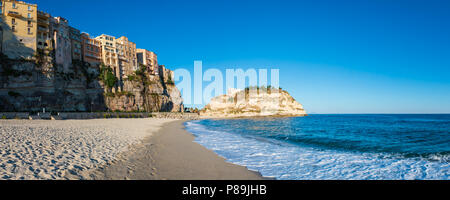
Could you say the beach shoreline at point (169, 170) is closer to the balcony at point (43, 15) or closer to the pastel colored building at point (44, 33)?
the pastel colored building at point (44, 33)

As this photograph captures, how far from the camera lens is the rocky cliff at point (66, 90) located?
146 ft

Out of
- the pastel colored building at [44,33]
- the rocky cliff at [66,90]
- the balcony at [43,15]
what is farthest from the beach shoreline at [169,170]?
the balcony at [43,15]

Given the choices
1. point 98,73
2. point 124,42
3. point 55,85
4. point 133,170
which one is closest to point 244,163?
point 133,170

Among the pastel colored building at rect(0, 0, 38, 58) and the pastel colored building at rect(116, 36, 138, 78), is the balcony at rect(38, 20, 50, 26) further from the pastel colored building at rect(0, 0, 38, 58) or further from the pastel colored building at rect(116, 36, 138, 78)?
the pastel colored building at rect(116, 36, 138, 78)

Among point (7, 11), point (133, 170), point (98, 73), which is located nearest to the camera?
point (133, 170)

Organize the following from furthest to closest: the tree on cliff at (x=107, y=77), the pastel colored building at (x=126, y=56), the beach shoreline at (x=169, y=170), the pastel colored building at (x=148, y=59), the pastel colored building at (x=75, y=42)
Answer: the pastel colored building at (x=148, y=59)
the pastel colored building at (x=126, y=56)
the tree on cliff at (x=107, y=77)
the pastel colored building at (x=75, y=42)
the beach shoreline at (x=169, y=170)

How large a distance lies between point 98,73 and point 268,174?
79192mm

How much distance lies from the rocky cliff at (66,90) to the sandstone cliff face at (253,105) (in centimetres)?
3054

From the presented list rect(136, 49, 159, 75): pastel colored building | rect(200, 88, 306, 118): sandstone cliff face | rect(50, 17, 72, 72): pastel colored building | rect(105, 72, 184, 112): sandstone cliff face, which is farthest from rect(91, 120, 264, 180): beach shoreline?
rect(136, 49, 159, 75): pastel colored building

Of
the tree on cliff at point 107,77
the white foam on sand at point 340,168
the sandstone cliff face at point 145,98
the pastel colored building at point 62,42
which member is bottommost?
the white foam on sand at point 340,168

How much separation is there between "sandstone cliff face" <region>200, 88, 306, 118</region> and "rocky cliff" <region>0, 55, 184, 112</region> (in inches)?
1202

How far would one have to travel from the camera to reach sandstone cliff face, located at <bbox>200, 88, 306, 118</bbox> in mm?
96812

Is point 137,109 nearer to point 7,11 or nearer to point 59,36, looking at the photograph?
point 59,36
